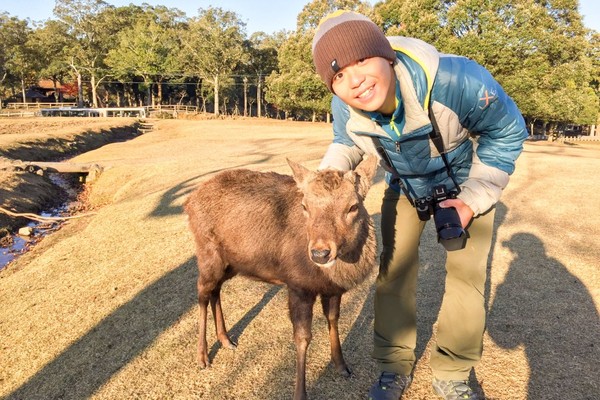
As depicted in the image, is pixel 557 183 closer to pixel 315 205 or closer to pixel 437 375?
pixel 437 375

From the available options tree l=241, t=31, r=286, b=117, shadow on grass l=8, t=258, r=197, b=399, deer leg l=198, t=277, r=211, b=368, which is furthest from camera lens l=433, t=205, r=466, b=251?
tree l=241, t=31, r=286, b=117

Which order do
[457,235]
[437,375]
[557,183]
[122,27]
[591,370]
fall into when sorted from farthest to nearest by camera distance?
1. [122,27]
2. [557,183]
3. [591,370]
4. [437,375]
5. [457,235]

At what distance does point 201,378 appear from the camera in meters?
3.95

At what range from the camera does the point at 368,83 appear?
7.80 ft

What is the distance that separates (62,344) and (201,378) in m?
2.02

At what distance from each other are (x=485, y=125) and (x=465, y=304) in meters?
1.39

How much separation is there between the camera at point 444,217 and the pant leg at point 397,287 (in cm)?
34

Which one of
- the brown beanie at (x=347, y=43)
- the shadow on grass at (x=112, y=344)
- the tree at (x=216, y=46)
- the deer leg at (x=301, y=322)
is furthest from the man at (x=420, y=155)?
the tree at (x=216, y=46)

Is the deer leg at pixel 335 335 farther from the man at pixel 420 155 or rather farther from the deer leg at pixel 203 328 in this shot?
the deer leg at pixel 203 328

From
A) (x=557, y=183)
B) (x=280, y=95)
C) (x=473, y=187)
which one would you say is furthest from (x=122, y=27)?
(x=473, y=187)

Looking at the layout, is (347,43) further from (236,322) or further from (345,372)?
(236,322)

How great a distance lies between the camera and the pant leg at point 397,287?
130 inches

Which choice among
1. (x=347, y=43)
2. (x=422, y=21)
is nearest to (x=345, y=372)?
(x=347, y=43)

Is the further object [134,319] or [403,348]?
[134,319]
